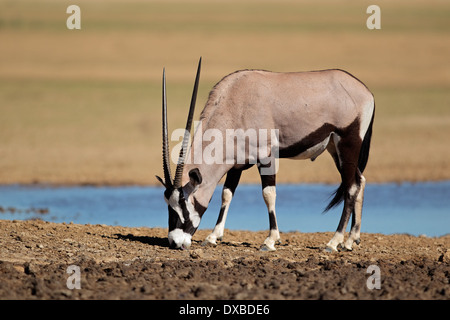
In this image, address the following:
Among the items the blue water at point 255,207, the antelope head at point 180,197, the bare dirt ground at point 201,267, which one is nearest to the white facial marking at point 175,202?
the antelope head at point 180,197

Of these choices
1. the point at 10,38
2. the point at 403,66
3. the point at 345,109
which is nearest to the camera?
the point at 345,109

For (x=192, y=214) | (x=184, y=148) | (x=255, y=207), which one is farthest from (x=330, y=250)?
(x=255, y=207)

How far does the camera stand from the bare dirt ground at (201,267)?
6.17 m

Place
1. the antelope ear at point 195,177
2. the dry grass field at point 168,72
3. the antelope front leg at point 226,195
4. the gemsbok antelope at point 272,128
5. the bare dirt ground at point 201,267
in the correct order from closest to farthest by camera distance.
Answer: the bare dirt ground at point 201,267 → the antelope ear at point 195,177 → the gemsbok antelope at point 272,128 → the antelope front leg at point 226,195 → the dry grass field at point 168,72

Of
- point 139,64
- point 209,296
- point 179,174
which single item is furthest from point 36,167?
point 139,64

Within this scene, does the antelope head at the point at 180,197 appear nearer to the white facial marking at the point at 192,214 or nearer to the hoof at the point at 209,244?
the white facial marking at the point at 192,214

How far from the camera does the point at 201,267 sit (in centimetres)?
699

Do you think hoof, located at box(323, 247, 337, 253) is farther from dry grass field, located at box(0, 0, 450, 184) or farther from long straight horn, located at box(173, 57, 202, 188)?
dry grass field, located at box(0, 0, 450, 184)

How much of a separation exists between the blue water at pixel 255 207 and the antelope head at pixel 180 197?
258 centimetres

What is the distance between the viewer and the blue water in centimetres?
1091

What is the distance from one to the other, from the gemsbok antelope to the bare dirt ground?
16.3 inches

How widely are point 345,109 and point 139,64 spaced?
79.2 feet
